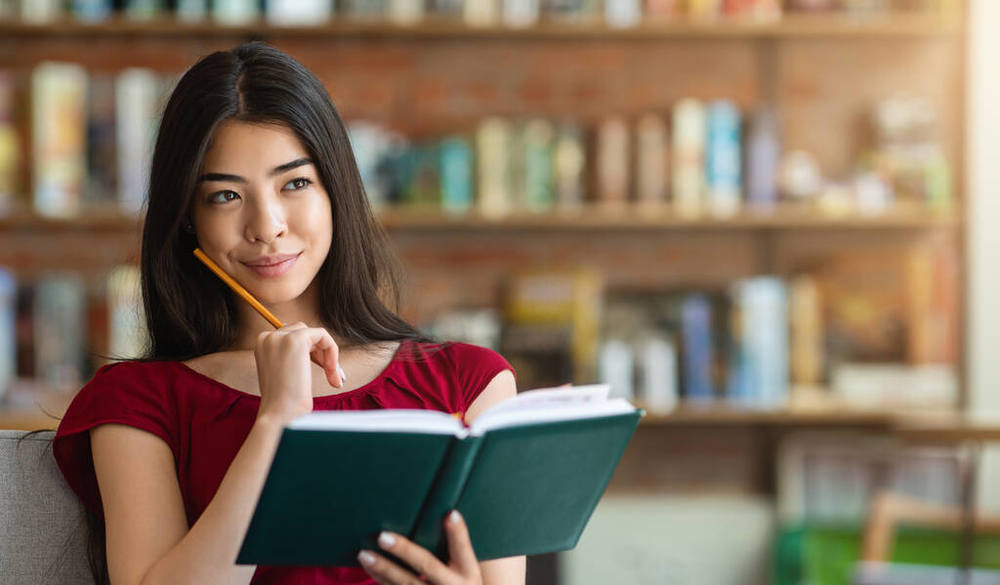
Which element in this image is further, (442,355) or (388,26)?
(388,26)

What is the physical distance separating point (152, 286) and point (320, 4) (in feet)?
6.28

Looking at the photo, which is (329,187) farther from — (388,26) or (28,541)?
(388,26)

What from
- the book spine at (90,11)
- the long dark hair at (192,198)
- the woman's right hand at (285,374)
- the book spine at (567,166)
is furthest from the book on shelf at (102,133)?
the woman's right hand at (285,374)

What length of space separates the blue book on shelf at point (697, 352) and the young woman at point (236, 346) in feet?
5.78

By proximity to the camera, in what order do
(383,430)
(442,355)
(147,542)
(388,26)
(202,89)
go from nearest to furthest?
(383,430) → (147,542) → (202,89) → (442,355) → (388,26)

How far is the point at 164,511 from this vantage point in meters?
1.25

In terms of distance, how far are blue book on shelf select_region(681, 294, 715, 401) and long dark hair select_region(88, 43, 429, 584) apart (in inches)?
69.4

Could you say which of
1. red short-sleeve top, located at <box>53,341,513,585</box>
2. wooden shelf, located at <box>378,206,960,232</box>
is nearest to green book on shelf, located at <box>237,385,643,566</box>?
red short-sleeve top, located at <box>53,341,513,585</box>

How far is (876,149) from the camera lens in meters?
3.29

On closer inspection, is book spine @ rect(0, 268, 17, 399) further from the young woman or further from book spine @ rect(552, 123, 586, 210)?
the young woman

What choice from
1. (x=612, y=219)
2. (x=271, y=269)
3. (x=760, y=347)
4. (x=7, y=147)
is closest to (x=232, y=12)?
(x=7, y=147)

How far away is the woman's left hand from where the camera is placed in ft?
3.54

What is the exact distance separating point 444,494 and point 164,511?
363 millimetres

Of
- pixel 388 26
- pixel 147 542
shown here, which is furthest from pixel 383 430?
pixel 388 26
